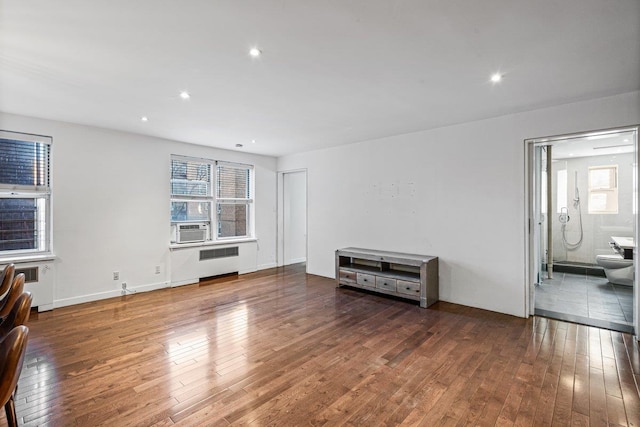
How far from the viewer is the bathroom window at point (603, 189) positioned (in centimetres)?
567

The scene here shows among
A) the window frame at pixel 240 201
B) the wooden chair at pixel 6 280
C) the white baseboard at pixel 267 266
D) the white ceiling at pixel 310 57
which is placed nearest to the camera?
the white ceiling at pixel 310 57

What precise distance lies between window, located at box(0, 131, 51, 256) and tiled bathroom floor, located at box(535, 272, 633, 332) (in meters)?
6.85

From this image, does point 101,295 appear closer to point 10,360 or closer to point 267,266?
point 267,266

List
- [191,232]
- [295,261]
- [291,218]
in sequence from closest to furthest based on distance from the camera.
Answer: [191,232], [291,218], [295,261]

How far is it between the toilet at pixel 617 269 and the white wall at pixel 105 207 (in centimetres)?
762

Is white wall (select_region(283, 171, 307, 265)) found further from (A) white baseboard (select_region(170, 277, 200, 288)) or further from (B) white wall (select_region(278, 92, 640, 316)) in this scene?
(A) white baseboard (select_region(170, 277, 200, 288))

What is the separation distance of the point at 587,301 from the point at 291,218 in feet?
18.4

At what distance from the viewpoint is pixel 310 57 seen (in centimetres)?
239

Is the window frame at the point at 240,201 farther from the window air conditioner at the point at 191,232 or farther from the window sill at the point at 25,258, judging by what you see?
the window sill at the point at 25,258

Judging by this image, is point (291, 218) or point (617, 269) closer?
point (617, 269)

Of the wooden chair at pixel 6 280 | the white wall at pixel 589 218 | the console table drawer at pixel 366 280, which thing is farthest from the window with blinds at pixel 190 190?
the white wall at pixel 589 218

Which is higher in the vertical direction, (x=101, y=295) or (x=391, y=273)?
(x=391, y=273)

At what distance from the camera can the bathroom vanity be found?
164 inches

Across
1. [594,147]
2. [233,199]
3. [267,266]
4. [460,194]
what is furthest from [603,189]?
[233,199]
